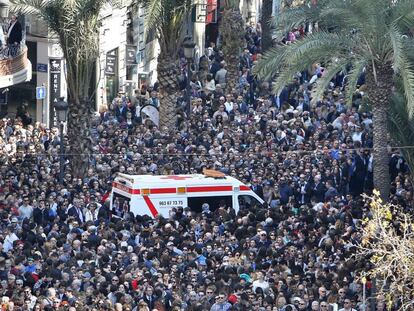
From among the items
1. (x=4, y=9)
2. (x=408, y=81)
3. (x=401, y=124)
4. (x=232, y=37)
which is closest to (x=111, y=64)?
(x=232, y=37)

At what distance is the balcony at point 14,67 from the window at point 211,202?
9.72 m

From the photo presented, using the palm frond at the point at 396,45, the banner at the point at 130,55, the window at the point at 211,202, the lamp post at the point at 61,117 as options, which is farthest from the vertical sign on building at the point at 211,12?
the palm frond at the point at 396,45

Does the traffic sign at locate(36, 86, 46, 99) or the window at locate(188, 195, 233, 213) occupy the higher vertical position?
the traffic sign at locate(36, 86, 46, 99)

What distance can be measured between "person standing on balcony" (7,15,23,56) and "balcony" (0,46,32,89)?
11 centimetres

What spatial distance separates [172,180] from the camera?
39.5m

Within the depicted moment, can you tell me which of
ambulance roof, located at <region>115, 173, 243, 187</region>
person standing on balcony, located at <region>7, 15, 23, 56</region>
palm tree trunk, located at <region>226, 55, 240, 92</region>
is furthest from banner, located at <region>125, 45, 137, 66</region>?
ambulance roof, located at <region>115, 173, 243, 187</region>

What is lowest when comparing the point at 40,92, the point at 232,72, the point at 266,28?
the point at 40,92

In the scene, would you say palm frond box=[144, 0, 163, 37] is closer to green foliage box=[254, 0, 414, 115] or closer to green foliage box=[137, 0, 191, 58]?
green foliage box=[137, 0, 191, 58]

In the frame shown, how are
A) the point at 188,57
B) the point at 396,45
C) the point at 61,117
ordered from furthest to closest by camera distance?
the point at 188,57, the point at 61,117, the point at 396,45

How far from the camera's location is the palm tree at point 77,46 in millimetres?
43562

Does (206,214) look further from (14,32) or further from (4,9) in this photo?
(14,32)

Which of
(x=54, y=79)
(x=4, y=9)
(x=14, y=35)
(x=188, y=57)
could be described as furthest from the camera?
(x=54, y=79)

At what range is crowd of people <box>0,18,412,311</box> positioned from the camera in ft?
110

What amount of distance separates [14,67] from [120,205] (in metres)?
9.98
